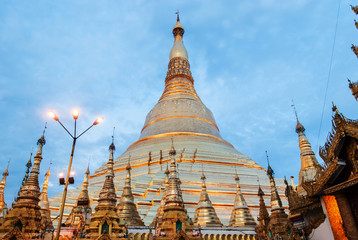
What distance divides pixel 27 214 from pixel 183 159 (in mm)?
15868

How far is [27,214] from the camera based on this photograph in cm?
992

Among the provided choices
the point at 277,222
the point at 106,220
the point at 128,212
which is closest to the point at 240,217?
the point at 277,222

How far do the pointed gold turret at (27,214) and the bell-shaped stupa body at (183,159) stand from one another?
704 cm

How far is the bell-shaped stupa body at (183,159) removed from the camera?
62.1 feet

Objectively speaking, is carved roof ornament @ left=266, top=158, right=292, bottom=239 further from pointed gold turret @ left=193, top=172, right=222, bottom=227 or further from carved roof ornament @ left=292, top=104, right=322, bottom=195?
pointed gold turret @ left=193, top=172, right=222, bottom=227

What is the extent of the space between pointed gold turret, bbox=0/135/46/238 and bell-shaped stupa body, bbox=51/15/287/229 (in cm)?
704

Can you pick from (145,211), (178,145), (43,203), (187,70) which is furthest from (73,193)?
(187,70)

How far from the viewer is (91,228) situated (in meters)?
9.91

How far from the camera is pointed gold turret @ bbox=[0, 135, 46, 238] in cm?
959

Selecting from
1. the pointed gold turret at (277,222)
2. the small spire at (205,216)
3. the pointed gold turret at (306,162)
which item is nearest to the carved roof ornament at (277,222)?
the pointed gold turret at (277,222)

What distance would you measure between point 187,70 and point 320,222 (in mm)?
32941

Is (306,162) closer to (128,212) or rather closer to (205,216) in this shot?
(205,216)

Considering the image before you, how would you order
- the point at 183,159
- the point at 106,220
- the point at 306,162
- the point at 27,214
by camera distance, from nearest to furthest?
the point at 27,214 → the point at 106,220 → the point at 306,162 → the point at 183,159

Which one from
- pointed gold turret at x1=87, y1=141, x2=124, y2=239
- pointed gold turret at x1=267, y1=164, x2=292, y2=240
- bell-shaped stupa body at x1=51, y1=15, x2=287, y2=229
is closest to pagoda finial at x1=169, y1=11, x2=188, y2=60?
bell-shaped stupa body at x1=51, y1=15, x2=287, y2=229
